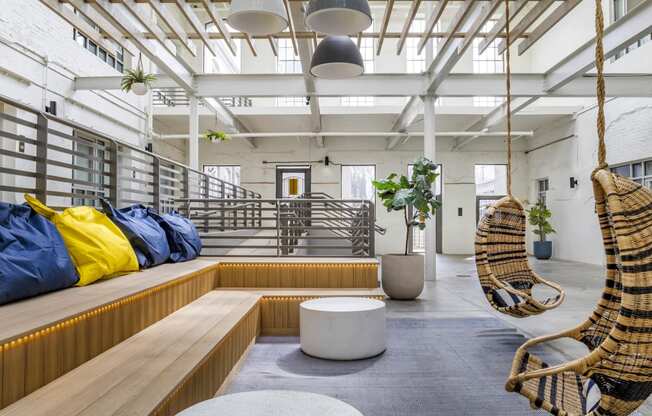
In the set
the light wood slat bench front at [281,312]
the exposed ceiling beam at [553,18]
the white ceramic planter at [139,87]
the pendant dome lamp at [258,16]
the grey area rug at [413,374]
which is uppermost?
the exposed ceiling beam at [553,18]

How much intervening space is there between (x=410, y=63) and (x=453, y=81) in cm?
603

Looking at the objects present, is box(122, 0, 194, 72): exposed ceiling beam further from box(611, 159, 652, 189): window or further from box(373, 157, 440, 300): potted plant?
box(611, 159, 652, 189): window

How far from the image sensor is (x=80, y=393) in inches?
62.6

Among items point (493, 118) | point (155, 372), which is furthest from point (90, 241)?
point (493, 118)

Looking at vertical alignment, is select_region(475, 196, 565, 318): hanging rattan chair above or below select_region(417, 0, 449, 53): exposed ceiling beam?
below

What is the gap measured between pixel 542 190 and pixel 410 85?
725 cm

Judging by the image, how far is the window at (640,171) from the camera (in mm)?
8023

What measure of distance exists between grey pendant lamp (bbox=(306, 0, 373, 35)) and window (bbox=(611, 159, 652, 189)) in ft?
24.0

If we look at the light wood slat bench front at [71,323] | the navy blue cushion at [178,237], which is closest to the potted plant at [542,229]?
the navy blue cushion at [178,237]

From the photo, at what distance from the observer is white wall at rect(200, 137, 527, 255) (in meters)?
12.9

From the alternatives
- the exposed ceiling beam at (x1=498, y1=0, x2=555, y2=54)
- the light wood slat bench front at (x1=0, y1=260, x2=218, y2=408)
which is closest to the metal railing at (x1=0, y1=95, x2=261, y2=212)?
the light wood slat bench front at (x1=0, y1=260, x2=218, y2=408)

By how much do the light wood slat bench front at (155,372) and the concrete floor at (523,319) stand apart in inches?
64.6

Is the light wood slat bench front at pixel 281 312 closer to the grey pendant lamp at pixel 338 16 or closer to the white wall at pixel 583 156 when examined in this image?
the grey pendant lamp at pixel 338 16

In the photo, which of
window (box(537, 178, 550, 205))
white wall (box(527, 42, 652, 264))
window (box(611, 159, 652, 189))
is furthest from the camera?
window (box(537, 178, 550, 205))
